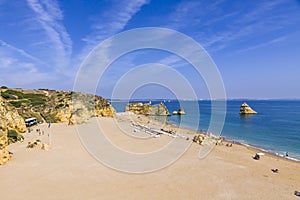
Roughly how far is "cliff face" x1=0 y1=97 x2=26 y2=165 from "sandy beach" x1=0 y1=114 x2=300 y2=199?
0.65 metres

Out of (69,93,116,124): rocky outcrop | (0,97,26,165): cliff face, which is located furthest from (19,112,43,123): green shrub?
(0,97,26,165): cliff face

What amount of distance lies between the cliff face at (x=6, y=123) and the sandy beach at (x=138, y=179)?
0.65 m

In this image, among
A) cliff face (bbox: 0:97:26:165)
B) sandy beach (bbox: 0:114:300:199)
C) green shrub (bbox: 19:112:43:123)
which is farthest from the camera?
green shrub (bbox: 19:112:43:123)

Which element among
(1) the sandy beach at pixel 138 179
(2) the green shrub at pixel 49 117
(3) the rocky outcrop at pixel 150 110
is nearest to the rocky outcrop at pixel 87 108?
Result: (2) the green shrub at pixel 49 117

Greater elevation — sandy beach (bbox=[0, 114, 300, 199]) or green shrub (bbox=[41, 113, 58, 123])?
green shrub (bbox=[41, 113, 58, 123])

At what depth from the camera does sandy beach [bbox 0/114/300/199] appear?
376 inches

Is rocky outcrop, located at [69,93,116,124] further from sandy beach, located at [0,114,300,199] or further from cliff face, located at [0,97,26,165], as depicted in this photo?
sandy beach, located at [0,114,300,199]

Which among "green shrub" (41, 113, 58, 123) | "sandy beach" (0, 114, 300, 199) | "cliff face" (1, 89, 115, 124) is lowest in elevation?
"sandy beach" (0, 114, 300, 199)

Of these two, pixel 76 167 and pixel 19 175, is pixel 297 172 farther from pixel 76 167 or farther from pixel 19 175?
pixel 19 175

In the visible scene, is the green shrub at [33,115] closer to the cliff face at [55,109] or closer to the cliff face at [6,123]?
the cliff face at [55,109]

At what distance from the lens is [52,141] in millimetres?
19141

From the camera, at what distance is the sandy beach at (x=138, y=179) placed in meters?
9.55

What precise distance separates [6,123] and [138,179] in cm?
1271

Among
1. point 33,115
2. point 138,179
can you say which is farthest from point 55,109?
point 138,179
